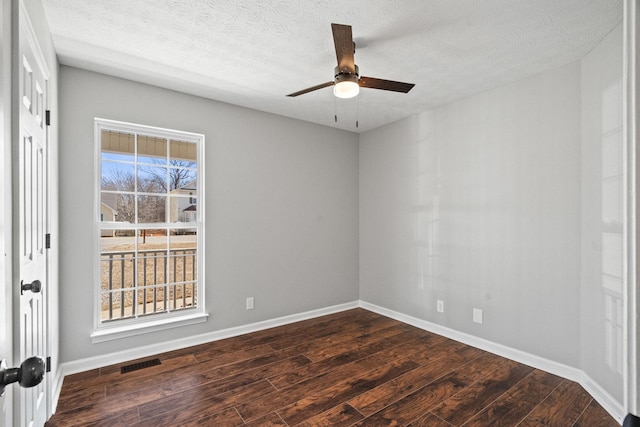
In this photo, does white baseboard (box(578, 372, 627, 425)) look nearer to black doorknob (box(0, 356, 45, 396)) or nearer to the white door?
black doorknob (box(0, 356, 45, 396))

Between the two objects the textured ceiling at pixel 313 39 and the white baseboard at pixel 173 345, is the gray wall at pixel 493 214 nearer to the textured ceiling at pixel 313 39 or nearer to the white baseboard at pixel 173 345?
the textured ceiling at pixel 313 39

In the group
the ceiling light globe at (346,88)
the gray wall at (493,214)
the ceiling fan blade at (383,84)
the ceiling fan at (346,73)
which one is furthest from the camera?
the gray wall at (493,214)

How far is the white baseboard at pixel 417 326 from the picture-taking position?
241 cm

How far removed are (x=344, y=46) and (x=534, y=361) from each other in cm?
308

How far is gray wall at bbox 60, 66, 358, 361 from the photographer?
9.25 feet

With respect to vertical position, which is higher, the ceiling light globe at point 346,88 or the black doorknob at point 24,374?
the ceiling light globe at point 346,88

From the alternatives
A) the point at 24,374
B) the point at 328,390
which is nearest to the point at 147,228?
the point at 328,390

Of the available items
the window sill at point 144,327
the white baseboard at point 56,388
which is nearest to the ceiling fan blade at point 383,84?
the window sill at point 144,327

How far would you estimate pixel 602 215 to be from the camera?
2.40 meters

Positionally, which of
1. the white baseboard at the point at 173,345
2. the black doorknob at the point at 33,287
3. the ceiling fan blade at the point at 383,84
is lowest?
the white baseboard at the point at 173,345

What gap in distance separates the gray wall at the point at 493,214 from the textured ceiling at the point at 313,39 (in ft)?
1.22

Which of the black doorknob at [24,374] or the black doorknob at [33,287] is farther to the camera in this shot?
the black doorknob at [33,287]

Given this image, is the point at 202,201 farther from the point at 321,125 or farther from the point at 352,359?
the point at 352,359

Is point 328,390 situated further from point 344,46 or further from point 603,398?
point 344,46
